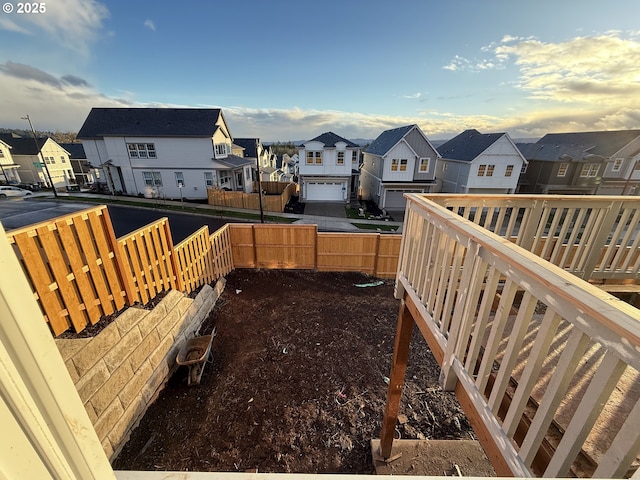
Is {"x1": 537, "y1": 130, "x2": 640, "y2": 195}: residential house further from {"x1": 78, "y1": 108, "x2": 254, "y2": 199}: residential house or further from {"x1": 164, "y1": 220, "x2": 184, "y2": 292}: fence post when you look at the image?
{"x1": 164, "y1": 220, "x2": 184, "y2": 292}: fence post

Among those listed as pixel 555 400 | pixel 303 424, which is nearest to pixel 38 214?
pixel 303 424

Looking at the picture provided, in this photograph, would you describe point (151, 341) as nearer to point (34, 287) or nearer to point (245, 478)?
point (34, 287)

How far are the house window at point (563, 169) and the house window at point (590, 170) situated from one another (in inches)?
54.7

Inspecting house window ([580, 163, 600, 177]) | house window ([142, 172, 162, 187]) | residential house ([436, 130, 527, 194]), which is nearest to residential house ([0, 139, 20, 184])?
house window ([142, 172, 162, 187])

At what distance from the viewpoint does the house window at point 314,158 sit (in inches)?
926

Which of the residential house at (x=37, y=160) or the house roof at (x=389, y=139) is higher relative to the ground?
the house roof at (x=389, y=139)

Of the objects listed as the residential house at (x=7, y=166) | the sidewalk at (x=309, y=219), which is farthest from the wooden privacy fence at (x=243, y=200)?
the residential house at (x=7, y=166)

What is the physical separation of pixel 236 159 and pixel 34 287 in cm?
2387

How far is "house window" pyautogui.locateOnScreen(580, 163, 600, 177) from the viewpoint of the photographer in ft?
85.3

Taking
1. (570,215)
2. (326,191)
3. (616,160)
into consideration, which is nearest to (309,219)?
(326,191)

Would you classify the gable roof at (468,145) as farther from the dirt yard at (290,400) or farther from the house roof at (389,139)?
the dirt yard at (290,400)

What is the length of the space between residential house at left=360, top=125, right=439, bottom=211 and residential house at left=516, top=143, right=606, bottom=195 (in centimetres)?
1411

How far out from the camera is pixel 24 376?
699mm

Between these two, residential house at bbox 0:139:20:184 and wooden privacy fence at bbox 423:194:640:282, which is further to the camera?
residential house at bbox 0:139:20:184
